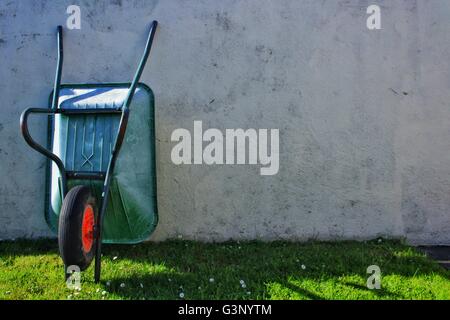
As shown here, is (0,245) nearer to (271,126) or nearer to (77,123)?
(77,123)

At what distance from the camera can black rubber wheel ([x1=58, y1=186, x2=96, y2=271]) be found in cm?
Result: 241

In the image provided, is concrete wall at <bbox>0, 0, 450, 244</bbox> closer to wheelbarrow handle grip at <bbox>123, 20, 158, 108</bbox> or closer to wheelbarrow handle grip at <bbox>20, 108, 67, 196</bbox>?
wheelbarrow handle grip at <bbox>123, 20, 158, 108</bbox>

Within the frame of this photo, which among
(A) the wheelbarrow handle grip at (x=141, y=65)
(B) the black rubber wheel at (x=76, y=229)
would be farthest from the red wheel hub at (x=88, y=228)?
(A) the wheelbarrow handle grip at (x=141, y=65)

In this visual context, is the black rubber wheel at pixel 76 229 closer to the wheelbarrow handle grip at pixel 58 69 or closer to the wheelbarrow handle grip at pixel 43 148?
the wheelbarrow handle grip at pixel 43 148

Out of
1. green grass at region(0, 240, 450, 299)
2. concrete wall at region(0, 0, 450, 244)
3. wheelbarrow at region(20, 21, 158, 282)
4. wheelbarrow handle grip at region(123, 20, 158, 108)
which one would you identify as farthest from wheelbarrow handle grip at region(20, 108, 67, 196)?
concrete wall at region(0, 0, 450, 244)

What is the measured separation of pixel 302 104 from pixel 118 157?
1.49m

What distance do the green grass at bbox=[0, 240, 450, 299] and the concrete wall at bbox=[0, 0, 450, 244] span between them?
249mm

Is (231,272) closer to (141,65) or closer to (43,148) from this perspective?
(43,148)

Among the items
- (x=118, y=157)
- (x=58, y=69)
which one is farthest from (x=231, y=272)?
(x=58, y=69)

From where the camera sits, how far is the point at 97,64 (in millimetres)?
3408

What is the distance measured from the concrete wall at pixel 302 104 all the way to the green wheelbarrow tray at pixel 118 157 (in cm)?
33

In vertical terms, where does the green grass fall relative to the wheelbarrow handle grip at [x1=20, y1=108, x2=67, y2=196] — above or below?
below

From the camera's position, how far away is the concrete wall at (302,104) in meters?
3.37

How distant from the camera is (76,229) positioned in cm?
242
